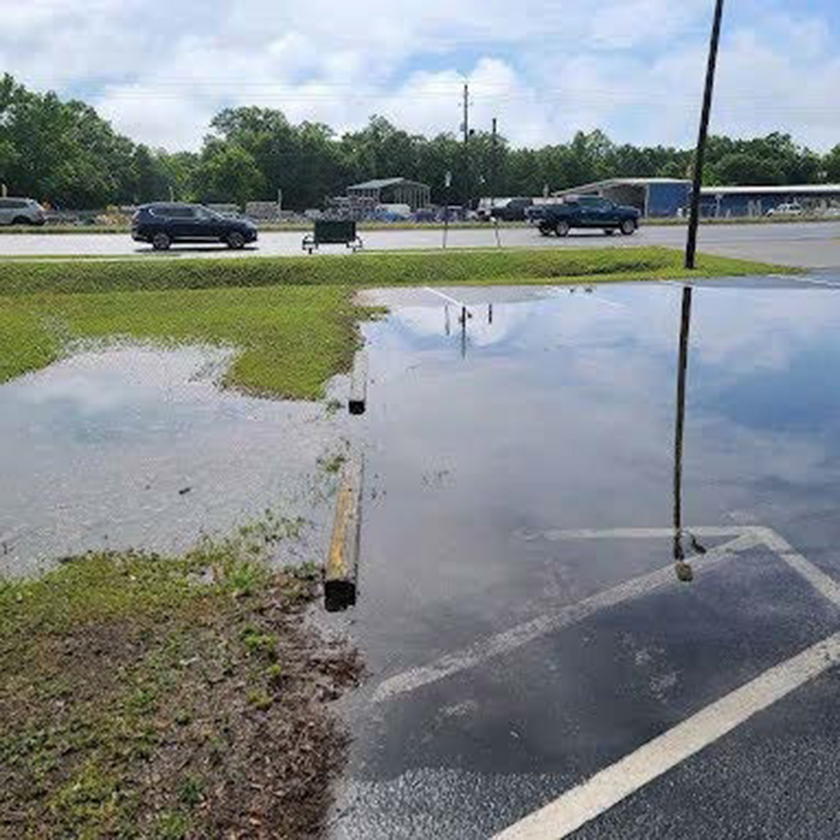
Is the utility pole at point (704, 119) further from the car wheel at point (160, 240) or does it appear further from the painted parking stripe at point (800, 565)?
the painted parking stripe at point (800, 565)

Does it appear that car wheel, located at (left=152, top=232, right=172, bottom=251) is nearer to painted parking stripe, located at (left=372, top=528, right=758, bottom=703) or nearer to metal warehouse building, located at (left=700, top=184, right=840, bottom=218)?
painted parking stripe, located at (left=372, top=528, right=758, bottom=703)

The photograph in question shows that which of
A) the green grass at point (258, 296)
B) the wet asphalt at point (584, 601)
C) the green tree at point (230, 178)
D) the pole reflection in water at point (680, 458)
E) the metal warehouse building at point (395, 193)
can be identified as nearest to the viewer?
the wet asphalt at point (584, 601)

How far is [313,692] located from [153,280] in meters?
21.9

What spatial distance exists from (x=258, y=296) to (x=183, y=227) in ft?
47.1

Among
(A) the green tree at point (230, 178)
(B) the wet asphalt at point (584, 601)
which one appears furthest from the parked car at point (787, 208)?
(B) the wet asphalt at point (584, 601)

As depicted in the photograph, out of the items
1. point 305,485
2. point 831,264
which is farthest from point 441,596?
point 831,264

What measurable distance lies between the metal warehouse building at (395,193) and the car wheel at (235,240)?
2320 inches

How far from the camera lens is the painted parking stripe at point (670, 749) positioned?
3508mm

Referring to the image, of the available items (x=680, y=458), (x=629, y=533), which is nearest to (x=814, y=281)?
(x=680, y=458)

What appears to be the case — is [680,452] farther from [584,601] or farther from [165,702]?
[165,702]

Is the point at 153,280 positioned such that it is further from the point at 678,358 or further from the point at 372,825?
the point at 372,825

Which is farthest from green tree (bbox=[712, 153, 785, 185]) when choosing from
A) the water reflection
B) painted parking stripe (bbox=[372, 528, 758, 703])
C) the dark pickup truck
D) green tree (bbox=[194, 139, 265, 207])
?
painted parking stripe (bbox=[372, 528, 758, 703])

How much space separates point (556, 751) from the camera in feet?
12.9

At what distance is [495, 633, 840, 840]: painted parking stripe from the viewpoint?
3508 mm
